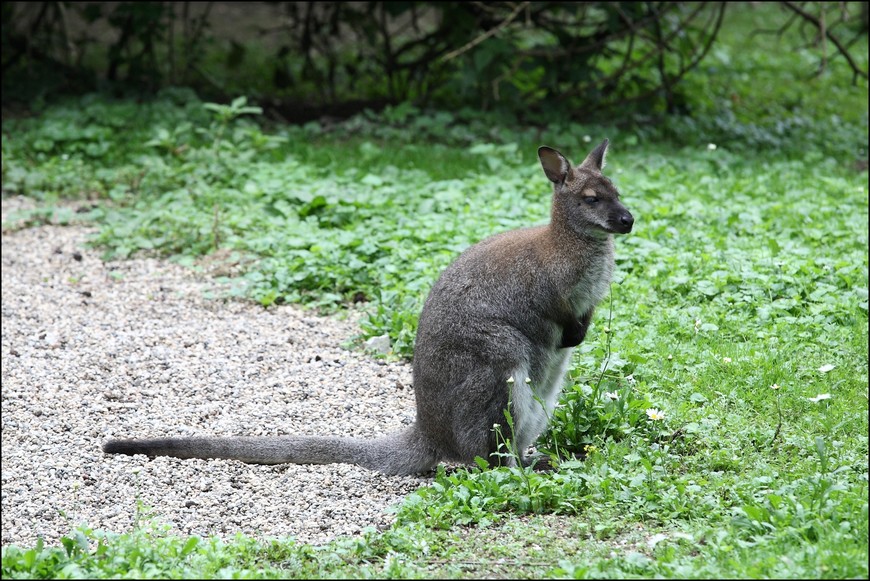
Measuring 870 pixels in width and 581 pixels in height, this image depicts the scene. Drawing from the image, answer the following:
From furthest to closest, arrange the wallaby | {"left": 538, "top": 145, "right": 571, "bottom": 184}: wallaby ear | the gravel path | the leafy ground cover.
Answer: {"left": 538, "top": 145, "right": 571, "bottom": 184}: wallaby ear < the wallaby < the gravel path < the leafy ground cover

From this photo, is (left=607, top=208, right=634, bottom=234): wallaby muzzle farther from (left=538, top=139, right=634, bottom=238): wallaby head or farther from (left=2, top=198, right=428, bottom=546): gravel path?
(left=2, top=198, right=428, bottom=546): gravel path

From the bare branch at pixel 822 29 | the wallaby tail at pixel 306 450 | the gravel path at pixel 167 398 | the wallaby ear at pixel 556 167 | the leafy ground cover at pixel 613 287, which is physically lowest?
the gravel path at pixel 167 398

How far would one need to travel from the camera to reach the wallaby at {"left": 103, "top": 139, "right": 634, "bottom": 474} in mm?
4684

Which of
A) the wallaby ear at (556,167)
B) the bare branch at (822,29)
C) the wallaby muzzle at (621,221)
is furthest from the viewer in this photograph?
the bare branch at (822,29)

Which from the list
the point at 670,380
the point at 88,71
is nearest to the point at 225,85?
the point at 88,71

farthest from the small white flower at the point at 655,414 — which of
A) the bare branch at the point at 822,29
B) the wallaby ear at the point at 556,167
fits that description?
the bare branch at the point at 822,29

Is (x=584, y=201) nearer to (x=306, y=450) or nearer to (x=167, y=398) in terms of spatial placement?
(x=306, y=450)

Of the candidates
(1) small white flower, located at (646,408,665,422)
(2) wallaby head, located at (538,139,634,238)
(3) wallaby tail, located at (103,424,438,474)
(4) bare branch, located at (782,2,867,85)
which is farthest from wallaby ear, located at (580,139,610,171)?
(4) bare branch, located at (782,2,867,85)

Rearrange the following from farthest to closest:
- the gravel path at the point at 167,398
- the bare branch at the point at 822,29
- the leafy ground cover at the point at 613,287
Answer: the bare branch at the point at 822,29
the gravel path at the point at 167,398
the leafy ground cover at the point at 613,287

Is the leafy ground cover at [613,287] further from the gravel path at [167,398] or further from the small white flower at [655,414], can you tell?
the gravel path at [167,398]

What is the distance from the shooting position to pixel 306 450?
16.2 feet

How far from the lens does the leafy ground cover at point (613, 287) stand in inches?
149

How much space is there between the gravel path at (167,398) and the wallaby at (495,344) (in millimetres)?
99

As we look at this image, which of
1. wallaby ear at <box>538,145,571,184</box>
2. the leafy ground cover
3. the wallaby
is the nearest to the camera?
the leafy ground cover
